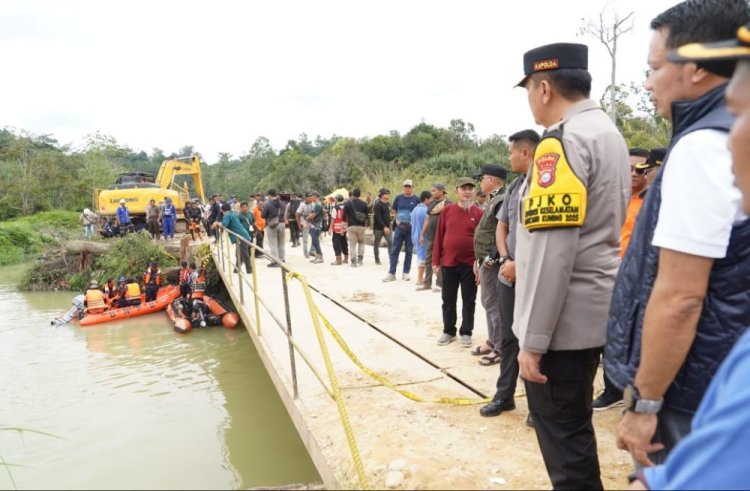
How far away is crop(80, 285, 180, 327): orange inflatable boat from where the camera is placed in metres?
10.9

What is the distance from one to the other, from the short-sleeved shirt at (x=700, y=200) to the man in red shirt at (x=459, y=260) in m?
3.80

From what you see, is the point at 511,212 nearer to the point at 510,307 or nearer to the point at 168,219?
the point at 510,307

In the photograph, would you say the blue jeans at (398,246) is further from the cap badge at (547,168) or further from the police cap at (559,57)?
the cap badge at (547,168)

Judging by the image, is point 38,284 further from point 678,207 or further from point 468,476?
point 678,207

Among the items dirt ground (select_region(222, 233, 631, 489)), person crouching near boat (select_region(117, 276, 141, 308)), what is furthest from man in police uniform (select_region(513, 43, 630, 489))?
person crouching near boat (select_region(117, 276, 141, 308))

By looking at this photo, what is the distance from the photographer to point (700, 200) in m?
1.24

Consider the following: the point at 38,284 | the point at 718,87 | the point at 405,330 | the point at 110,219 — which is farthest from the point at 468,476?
the point at 110,219

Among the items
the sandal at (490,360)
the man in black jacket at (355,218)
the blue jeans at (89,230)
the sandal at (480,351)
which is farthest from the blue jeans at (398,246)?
the blue jeans at (89,230)

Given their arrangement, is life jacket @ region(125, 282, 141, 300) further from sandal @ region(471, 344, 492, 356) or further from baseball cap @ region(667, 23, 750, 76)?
baseball cap @ region(667, 23, 750, 76)

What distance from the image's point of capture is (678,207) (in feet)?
4.17

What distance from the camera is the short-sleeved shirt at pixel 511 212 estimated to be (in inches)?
134

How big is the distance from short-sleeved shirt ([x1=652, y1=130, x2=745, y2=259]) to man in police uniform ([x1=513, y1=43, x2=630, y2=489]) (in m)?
0.44

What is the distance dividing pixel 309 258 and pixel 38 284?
9.29m

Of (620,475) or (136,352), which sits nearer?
(620,475)
